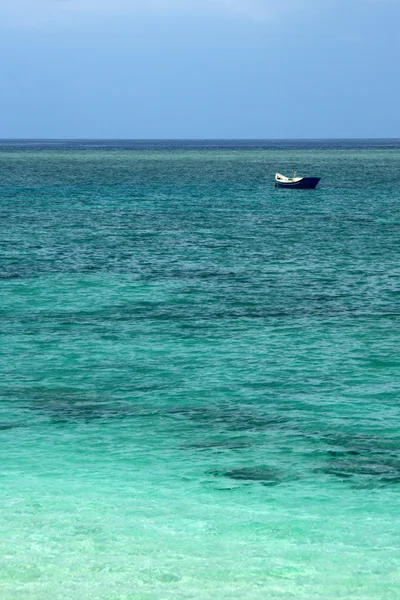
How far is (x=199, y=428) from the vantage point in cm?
1809

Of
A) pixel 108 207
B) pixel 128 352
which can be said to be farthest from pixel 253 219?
pixel 128 352

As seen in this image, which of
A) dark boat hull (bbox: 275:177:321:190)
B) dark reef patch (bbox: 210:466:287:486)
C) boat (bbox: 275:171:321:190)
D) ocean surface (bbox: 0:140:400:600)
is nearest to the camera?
ocean surface (bbox: 0:140:400:600)

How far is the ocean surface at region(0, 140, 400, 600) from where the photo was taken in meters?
12.0

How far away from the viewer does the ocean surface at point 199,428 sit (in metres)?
12.0

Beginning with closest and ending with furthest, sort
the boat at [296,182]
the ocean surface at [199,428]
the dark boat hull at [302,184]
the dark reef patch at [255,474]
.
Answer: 1. the ocean surface at [199,428]
2. the dark reef patch at [255,474]
3. the boat at [296,182]
4. the dark boat hull at [302,184]

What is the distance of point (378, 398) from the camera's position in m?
20.3

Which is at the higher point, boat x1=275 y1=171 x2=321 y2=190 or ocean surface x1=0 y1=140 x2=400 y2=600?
ocean surface x1=0 y1=140 x2=400 y2=600

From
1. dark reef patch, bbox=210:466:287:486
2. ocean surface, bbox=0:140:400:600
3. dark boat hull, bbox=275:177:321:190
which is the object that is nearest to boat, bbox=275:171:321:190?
dark boat hull, bbox=275:177:321:190

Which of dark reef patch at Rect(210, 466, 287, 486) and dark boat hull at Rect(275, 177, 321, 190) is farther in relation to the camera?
dark boat hull at Rect(275, 177, 321, 190)

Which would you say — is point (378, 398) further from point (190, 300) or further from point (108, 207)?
point (108, 207)

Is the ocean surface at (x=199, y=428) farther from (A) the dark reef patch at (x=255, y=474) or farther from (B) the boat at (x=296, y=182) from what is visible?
(B) the boat at (x=296, y=182)

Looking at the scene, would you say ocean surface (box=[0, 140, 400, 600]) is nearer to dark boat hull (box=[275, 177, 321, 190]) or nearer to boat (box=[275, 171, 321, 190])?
boat (box=[275, 171, 321, 190])

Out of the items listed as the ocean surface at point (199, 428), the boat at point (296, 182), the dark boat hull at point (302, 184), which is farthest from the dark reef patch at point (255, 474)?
the dark boat hull at point (302, 184)

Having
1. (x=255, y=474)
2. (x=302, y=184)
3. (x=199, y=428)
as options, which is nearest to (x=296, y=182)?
(x=302, y=184)
